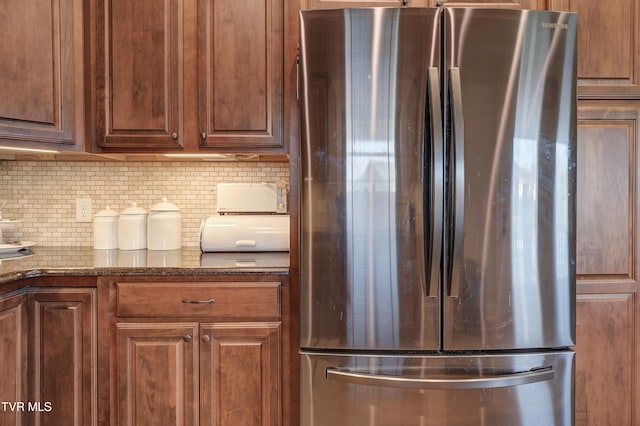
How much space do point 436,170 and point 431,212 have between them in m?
0.13

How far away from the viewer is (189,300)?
163 cm

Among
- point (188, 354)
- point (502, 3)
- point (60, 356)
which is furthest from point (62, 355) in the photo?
point (502, 3)

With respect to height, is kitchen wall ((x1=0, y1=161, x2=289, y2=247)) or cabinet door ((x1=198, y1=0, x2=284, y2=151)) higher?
cabinet door ((x1=198, y1=0, x2=284, y2=151))

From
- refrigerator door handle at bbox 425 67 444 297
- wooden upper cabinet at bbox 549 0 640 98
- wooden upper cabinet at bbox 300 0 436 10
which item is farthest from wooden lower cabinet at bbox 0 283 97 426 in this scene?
wooden upper cabinet at bbox 549 0 640 98

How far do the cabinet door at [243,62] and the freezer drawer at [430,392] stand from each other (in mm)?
974

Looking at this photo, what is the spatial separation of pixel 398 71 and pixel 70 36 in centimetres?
131

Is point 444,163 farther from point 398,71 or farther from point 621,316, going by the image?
point 621,316

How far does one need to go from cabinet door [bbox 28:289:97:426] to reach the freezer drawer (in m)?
0.87

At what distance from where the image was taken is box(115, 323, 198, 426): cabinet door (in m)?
1.63

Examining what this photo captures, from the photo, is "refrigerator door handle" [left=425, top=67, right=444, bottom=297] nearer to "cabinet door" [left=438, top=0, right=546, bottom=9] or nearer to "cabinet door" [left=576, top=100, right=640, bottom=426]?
"cabinet door" [left=438, top=0, right=546, bottom=9]

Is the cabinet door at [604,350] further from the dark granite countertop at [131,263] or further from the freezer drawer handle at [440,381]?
the dark granite countertop at [131,263]

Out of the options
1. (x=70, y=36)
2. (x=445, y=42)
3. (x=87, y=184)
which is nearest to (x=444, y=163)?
(x=445, y=42)

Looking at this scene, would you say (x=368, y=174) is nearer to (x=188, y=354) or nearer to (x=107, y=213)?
(x=188, y=354)

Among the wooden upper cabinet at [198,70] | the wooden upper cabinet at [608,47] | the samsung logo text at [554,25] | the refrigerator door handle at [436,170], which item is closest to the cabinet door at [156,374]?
the wooden upper cabinet at [198,70]
